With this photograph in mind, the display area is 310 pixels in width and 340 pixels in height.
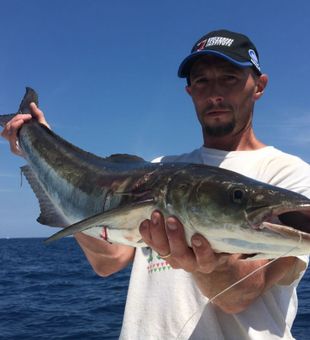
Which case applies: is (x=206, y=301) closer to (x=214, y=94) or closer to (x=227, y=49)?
(x=214, y=94)

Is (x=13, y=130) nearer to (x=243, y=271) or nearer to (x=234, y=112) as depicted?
(x=234, y=112)

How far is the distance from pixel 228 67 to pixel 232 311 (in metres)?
2.12

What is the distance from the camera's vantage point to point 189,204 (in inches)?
118

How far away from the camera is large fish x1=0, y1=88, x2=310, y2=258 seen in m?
2.65

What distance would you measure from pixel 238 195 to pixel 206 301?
1.10 m

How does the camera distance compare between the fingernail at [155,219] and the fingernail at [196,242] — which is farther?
the fingernail at [155,219]

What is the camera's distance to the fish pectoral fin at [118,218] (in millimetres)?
3037

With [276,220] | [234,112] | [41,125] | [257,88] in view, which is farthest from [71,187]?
[276,220]

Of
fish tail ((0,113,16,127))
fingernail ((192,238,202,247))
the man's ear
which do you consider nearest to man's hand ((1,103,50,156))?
fish tail ((0,113,16,127))

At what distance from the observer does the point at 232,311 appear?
11.0 feet

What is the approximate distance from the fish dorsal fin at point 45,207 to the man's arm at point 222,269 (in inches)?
66.2

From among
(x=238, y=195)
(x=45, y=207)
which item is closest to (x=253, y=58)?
(x=238, y=195)

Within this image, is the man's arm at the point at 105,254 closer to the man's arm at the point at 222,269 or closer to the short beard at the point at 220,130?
the man's arm at the point at 222,269

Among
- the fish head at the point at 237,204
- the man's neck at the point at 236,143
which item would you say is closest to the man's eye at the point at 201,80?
the man's neck at the point at 236,143
